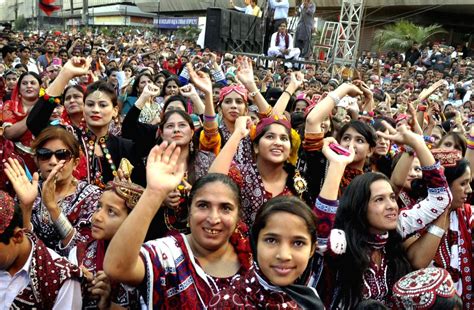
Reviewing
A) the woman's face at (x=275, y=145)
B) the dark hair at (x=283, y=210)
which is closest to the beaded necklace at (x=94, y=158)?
the woman's face at (x=275, y=145)

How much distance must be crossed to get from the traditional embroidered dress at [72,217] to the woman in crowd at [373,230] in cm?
116

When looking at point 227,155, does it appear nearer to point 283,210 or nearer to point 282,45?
point 283,210

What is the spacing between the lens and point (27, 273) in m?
1.88

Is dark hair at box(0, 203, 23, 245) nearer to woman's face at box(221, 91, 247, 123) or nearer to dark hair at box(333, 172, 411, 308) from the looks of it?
dark hair at box(333, 172, 411, 308)

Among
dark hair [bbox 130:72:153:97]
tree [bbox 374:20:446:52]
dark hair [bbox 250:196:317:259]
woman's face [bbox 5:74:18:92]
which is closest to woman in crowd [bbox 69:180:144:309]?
dark hair [bbox 250:196:317:259]

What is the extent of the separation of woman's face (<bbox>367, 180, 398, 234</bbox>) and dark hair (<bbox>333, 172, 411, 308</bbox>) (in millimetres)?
21

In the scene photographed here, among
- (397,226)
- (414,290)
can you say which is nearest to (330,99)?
(397,226)

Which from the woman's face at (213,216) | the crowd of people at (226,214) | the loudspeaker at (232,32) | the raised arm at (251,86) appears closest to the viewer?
the crowd of people at (226,214)

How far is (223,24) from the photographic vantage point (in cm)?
1110

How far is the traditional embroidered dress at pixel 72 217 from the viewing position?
2.52 m

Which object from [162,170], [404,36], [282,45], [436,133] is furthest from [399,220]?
[404,36]

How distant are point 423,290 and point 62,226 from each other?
1660 mm

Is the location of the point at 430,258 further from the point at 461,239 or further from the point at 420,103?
the point at 420,103

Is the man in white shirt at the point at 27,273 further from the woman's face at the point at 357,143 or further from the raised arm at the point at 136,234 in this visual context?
the woman's face at the point at 357,143
